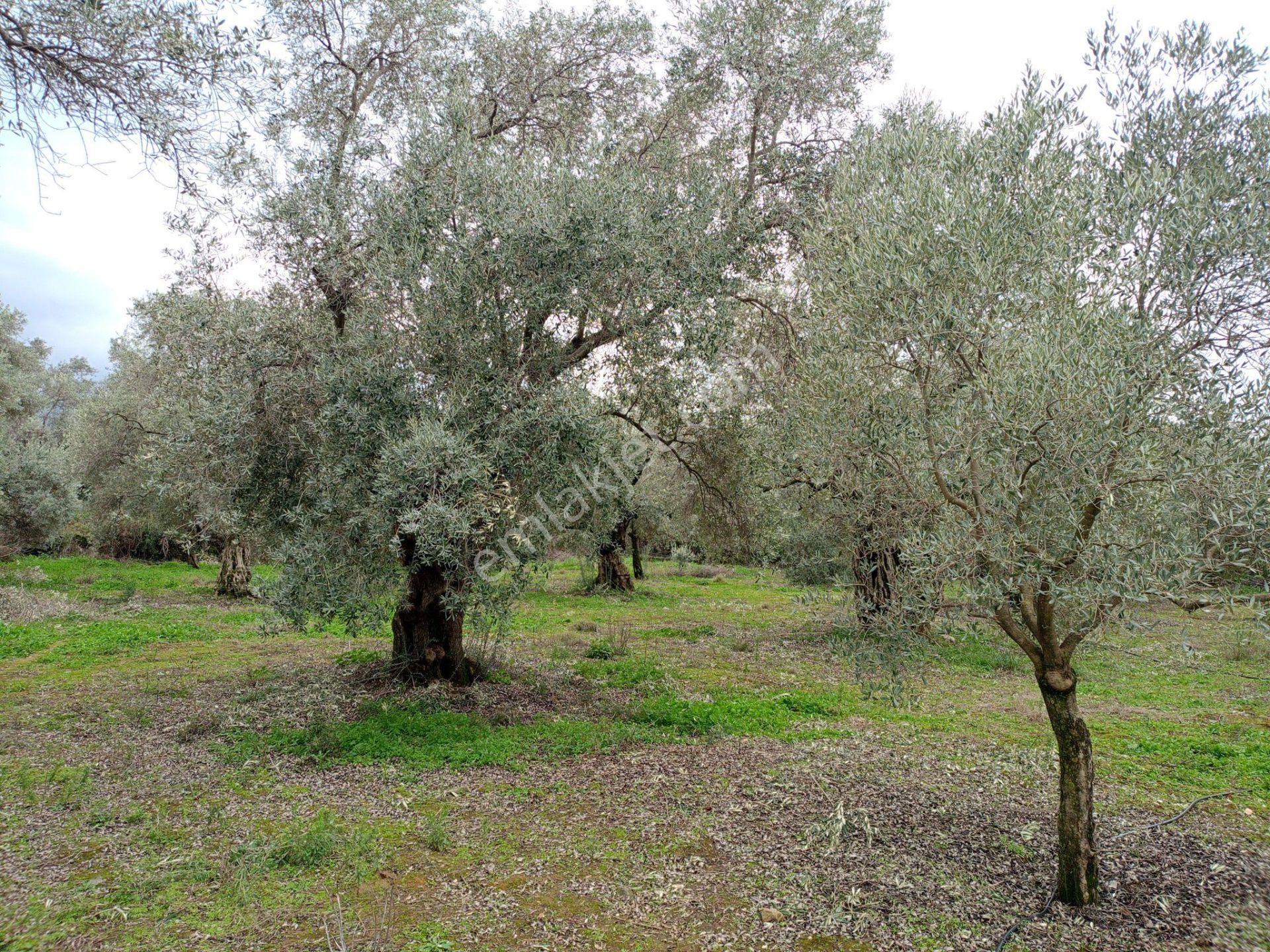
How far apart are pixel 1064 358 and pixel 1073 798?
11.6 feet

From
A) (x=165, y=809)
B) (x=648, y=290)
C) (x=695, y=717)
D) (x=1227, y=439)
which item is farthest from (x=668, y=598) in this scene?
(x=1227, y=439)

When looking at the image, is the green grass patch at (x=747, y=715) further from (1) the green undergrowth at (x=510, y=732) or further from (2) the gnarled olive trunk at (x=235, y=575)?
(2) the gnarled olive trunk at (x=235, y=575)

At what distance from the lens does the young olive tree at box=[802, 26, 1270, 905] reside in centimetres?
519

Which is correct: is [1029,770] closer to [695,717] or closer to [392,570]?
[695,717]

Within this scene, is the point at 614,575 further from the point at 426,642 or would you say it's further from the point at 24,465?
the point at 24,465

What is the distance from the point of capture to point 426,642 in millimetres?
12094

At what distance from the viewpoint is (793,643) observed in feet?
61.2

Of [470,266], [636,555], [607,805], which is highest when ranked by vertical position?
[470,266]

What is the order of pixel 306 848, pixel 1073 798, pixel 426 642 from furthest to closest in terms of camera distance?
pixel 426 642, pixel 306 848, pixel 1073 798

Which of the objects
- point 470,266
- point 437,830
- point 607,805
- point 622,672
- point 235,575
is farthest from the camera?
point 235,575

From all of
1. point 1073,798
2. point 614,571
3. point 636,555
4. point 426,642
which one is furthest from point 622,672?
point 636,555

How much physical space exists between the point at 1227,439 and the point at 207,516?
1444 cm

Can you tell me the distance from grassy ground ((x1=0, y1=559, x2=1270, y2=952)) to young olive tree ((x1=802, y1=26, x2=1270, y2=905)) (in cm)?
78

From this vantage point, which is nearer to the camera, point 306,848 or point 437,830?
point 306,848
